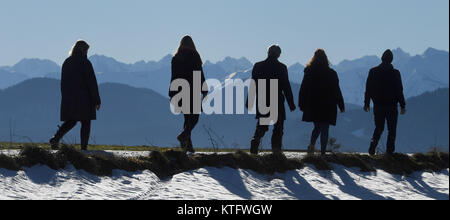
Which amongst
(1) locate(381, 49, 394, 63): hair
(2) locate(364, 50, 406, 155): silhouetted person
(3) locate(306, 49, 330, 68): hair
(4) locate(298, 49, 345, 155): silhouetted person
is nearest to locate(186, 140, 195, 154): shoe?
(4) locate(298, 49, 345, 155): silhouetted person

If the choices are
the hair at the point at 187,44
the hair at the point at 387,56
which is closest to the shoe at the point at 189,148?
the hair at the point at 187,44

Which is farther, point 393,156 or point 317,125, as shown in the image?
point 393,156

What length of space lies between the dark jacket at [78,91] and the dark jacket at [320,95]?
4407 millimetres

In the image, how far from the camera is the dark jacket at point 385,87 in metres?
14.9

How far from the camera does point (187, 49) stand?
12.9 meters

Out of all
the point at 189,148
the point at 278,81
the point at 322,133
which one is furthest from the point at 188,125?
the point at 322,133

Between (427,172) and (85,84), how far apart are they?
826 centimetres

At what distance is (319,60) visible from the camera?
13.2 m

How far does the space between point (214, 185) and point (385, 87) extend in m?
6.83

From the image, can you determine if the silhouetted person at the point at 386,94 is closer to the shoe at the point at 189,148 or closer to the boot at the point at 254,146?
the boot at the point at 254,146

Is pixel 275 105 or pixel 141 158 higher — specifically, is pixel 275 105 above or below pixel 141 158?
above
